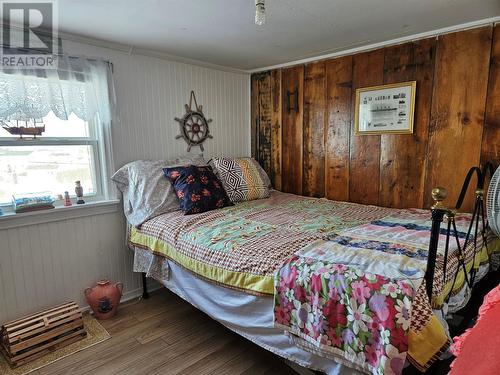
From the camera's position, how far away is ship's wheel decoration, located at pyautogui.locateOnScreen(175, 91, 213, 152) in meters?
2.96

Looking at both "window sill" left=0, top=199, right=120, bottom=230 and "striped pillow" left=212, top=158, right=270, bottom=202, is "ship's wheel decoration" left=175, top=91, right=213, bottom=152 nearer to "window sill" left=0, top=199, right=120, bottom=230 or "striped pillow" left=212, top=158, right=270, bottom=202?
"striped pillow" left=212, top=158, right=270, bottom=202

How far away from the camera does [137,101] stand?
2623 mm

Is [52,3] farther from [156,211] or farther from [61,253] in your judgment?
[61,253]

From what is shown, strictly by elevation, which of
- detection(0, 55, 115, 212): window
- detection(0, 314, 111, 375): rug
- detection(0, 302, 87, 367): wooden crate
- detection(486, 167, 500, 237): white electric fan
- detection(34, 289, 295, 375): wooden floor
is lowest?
detection(0, 314, 111, 375): rug

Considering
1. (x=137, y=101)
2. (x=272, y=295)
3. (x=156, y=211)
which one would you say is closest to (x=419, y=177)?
(x=272, y=295)

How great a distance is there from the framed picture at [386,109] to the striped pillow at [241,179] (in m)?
1.02

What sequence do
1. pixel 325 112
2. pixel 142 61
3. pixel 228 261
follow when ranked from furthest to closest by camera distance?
pixel 325 112
pixel 142 61
pixel 228 261

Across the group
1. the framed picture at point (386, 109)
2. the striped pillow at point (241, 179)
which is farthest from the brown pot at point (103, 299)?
the framed picture at point (386, 109)

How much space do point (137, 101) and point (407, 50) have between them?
2240 mm

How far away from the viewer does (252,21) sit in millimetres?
2008

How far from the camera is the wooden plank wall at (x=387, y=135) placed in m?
2.08

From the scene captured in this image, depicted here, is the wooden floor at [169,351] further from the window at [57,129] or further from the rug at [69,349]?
the window at [57,129]

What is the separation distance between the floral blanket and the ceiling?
4.80 feet

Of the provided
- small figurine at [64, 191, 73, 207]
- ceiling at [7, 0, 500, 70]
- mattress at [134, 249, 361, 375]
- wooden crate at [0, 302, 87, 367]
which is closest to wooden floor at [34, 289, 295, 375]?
wooden crate at [0, 302, 87, 367]
